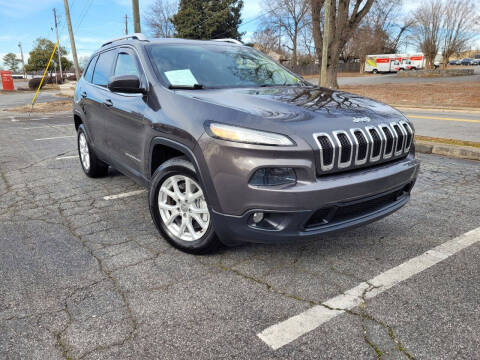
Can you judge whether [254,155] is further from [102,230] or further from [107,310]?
[102,230]

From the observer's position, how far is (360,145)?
255cm

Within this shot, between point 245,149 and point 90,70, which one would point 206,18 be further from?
point 245,149

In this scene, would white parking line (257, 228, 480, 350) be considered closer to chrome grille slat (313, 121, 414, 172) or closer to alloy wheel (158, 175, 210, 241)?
chrome grille slat (313, 121, 414, 172)

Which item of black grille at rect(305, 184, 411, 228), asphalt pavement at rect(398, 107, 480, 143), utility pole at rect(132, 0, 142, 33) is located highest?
utility pole at rect(132, 0, 142, 33)

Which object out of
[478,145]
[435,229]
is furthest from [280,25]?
[435,229]

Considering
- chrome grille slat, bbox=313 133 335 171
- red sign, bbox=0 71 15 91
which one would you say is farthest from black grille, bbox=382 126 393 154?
red sign, bbox=0 71 15 91

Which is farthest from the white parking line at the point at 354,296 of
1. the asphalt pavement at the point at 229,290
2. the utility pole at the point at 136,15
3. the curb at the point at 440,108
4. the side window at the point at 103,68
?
the utility pole at the point at 136,15

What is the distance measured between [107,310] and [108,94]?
2.49 metres

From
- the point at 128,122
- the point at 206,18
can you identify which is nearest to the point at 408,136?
the point at 128,122

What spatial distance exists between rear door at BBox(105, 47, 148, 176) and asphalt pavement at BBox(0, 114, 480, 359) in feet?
2.06

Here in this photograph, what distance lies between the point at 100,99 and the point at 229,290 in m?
2.78

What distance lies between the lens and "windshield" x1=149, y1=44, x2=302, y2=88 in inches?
131

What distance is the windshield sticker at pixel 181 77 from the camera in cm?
321

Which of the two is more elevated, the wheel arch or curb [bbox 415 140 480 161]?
the wheel arch
